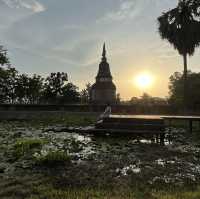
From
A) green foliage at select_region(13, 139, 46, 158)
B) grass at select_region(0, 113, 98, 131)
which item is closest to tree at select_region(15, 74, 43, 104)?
grass at select_region(0, 113, 98, 131)

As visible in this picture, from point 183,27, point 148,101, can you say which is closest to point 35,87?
point 148,101

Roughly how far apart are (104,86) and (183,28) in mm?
39044

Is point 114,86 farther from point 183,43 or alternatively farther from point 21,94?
point 183,43

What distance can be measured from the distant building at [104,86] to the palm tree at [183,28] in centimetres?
3536

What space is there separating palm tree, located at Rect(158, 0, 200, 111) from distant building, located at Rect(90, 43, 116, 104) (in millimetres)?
35363

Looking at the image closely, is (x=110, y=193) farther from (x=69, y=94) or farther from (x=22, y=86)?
(x=69, y=94)

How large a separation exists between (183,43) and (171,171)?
26603 mm

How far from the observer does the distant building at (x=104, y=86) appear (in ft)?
226

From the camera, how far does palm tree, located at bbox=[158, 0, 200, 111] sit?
31344mm

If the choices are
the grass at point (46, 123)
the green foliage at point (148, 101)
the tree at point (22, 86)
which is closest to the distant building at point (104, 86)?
the green foliage at point (148, 101)

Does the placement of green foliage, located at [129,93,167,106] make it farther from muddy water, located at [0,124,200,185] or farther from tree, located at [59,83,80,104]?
muddy water, located at [0,124,200,185]

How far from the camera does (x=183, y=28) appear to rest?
3167 cm

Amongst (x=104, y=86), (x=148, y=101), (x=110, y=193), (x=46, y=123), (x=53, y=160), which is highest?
(x=104, y=86)

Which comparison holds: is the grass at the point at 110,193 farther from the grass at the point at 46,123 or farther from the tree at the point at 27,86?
the tree at the point at 27,86
